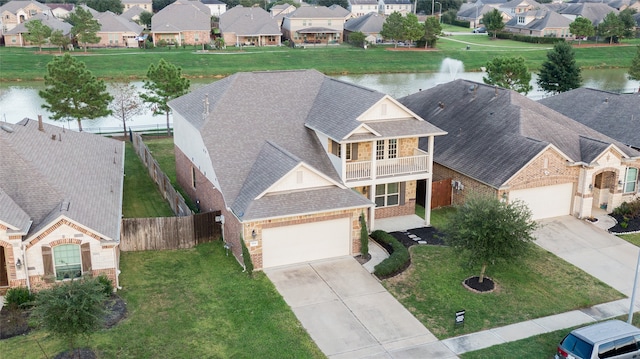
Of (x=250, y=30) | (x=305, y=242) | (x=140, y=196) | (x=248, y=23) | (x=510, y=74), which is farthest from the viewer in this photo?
(x=248, y=23)

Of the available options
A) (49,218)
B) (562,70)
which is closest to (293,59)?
(562,70)

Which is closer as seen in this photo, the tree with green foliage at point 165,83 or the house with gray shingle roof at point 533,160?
the house with gray shingle roof at point 533,160

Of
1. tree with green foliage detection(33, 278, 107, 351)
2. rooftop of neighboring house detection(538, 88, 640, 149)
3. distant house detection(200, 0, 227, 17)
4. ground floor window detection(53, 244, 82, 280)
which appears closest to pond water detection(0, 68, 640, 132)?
rooftop of neighboring house detection(538, 88, 640, 149)

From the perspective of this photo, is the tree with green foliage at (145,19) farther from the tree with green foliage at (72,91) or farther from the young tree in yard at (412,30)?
the tree with green foliage at (72,91)

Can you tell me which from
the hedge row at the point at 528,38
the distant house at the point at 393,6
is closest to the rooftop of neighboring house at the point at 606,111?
the hedge row at the point at 528,38

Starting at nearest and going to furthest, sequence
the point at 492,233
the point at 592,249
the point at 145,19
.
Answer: the point at 492,233
the point at 592,249
the point at 145,19

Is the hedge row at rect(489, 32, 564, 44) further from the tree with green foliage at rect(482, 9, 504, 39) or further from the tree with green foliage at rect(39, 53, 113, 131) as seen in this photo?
the tree with green foliage at rect(39, 53, 113, 131)

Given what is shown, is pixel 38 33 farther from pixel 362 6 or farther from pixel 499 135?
pixel 362 6
